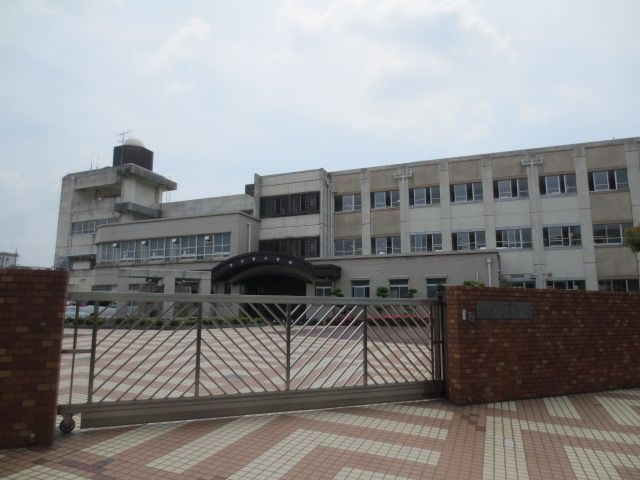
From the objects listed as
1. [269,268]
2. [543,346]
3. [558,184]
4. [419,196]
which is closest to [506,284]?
[558,184]

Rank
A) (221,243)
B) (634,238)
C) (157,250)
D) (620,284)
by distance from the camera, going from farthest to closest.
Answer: (157,250)
(221,243)
(620,284)
(634,238)

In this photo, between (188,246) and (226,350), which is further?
(188,246)

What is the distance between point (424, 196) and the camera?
34156 millimetres

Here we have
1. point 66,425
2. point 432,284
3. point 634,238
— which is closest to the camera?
point 66,425

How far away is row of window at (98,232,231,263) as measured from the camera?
3547 cm

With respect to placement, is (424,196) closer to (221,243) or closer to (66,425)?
(221,243)

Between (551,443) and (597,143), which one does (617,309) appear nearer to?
(551,443)

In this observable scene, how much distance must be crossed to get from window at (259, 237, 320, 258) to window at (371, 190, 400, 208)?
215 inches

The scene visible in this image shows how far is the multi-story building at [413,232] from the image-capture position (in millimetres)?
29203

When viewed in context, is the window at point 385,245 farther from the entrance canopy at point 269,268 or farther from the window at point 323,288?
the window at point 323,288

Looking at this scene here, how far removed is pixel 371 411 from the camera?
6289 millimetres

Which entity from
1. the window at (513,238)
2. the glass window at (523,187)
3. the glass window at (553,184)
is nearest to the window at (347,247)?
Answer: the window at (513,238)

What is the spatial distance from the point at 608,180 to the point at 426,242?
12582mm

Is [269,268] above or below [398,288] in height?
above
